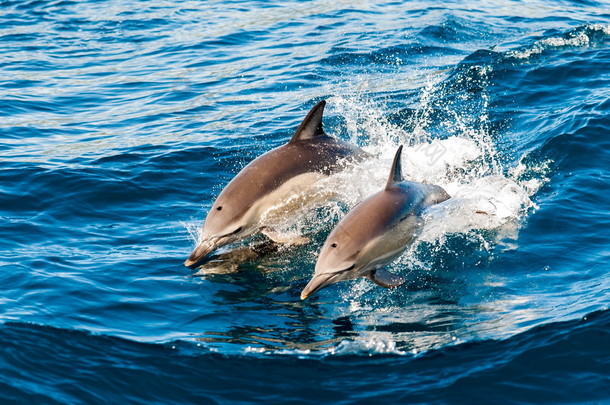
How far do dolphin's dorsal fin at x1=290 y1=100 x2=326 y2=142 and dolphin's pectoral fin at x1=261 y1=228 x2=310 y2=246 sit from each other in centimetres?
114

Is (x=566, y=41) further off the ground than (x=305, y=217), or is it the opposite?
(x=566, y=41)

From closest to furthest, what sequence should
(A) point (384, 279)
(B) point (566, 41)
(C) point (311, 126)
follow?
(A) point (384, 279), (C) point (311, 126), (B) point (566, 41)

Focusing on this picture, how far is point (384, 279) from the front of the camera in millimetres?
7719

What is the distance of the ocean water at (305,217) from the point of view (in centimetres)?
651

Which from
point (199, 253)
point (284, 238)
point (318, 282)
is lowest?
point (284, 238)

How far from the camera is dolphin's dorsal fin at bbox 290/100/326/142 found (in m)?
9.32

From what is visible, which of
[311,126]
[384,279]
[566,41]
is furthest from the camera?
[566,41]

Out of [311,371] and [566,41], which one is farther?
[566,41]

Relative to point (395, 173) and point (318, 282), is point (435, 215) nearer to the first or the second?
point (395, 173)

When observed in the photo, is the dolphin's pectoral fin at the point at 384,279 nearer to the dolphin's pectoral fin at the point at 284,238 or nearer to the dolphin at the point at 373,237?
the dolphin at the point at 373,237

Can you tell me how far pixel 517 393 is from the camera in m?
6.13

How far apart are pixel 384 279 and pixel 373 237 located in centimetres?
50

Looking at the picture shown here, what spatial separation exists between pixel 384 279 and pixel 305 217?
211 cm

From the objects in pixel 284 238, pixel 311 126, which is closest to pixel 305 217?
pixel 284 238
